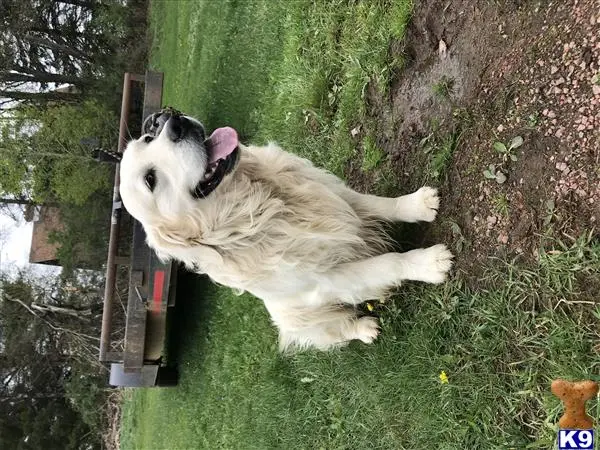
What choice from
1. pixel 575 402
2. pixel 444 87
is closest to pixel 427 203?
pixel 444 87

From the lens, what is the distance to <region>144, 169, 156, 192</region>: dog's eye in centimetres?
339

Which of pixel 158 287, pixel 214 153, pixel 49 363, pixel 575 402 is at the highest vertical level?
pixel 49 363

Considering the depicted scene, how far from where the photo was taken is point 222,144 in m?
3.35

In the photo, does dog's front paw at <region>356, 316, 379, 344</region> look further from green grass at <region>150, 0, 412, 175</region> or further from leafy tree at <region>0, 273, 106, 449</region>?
leafy tree at <region>0, 273, 106, 449</region>

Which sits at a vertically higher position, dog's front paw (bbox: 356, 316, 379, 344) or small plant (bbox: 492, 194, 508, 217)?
small plant (bbox: 492, 194, 508, 217)

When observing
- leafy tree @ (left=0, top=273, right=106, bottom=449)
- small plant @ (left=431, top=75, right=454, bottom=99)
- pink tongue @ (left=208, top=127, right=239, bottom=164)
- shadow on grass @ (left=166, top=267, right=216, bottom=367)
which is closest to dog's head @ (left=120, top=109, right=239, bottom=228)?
pink tongue @ (left=208, top=127, right=239, bottom=164)

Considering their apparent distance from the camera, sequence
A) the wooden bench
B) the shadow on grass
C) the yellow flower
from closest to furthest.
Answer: the yellow flower < the wooden bench < the shadow on grass

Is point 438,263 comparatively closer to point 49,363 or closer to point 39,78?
point 39,78

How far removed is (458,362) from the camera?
11.6ft

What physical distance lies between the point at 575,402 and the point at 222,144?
7.30 ft

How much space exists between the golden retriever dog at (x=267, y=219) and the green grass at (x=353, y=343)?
378 mm

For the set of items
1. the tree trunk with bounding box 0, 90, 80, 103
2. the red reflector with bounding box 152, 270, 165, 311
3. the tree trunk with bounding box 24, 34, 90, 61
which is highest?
the tree trunk with bounding box 24, 34, 90, 61

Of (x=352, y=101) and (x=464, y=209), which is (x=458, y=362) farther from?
(x=352, y=101)

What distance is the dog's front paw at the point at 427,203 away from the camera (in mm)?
3850
